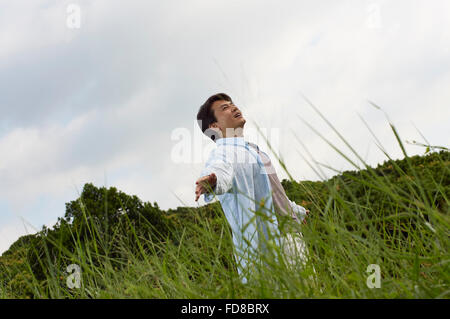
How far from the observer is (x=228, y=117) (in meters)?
3.80

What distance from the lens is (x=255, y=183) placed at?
11.8 ft

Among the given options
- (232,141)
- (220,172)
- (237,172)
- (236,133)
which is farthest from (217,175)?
(236,133)

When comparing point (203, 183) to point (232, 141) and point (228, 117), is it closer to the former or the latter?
point (232, 141)

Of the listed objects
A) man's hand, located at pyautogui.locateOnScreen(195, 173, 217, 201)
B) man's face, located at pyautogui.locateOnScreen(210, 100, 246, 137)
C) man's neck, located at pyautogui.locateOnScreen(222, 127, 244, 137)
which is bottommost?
man's hand, located at pyautogui.locateOnScreen(195, 173, 217, 201)

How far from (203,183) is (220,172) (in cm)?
49

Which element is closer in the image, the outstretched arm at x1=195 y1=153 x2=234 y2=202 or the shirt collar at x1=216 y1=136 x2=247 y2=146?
the outstretched arm at x1=195 y1=153 x2=234 y2=202

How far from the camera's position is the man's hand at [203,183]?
8.61 ft

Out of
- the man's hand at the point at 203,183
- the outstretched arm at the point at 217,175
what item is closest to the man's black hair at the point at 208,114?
the outstretched arm at the point at 217,175

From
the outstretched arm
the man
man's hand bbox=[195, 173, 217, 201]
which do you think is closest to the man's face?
the man

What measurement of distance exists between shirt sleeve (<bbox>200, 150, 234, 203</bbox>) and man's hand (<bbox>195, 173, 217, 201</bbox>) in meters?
0.06

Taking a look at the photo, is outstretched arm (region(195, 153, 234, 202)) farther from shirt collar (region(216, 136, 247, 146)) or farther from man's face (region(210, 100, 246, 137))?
man's face (region(210, 100, 246, 137))

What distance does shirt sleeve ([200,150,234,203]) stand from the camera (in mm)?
3078
